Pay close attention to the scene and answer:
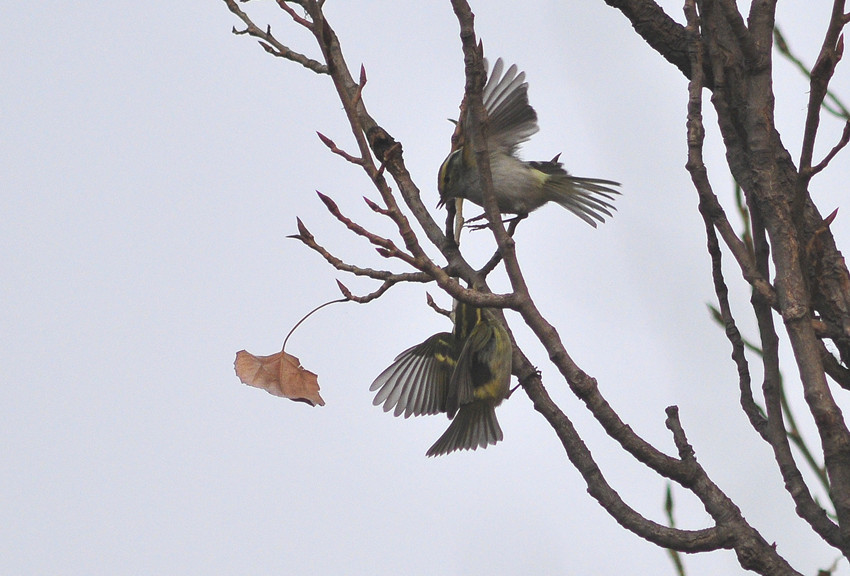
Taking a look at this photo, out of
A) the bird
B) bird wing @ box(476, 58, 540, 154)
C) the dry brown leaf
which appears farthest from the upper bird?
the dry brown leaf

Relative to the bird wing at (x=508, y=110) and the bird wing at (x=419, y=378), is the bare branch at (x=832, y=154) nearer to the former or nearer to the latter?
the bird wing at (x=508, y=110)

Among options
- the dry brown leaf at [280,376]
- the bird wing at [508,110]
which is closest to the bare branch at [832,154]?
the dry brown leaf at [280,376]

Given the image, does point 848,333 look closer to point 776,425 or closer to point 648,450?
point 776,425

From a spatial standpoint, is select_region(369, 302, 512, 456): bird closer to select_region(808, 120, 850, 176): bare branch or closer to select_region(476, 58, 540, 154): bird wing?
select_region(476, 58, 540, 154): bird wing

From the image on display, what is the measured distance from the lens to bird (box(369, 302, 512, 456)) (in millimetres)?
3951

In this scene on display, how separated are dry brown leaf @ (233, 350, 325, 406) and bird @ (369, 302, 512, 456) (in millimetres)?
1432

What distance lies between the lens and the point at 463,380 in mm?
3863

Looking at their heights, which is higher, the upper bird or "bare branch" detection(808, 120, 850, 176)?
the upper bird

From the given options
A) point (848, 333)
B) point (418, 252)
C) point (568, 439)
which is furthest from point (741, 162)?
point (418, 252)

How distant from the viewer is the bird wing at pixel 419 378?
393cm

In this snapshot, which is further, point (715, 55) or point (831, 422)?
point (715, 55)

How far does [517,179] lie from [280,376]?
6.52 feet

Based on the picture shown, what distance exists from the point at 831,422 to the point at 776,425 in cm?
24

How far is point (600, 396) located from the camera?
235cm
